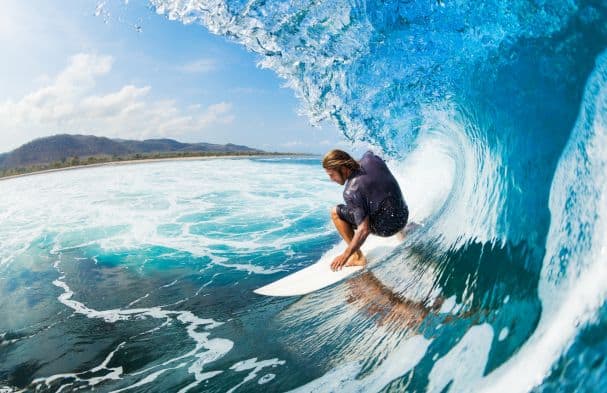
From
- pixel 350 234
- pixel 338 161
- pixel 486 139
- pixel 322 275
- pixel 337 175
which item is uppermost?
pixel 486 139

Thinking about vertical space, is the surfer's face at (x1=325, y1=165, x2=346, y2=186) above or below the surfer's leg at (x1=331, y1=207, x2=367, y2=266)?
above

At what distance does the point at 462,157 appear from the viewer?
16.5 feet

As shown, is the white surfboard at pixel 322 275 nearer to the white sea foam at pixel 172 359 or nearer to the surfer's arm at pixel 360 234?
the surfer's arm at pixel 360 234

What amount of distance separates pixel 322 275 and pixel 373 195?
3.97 feet

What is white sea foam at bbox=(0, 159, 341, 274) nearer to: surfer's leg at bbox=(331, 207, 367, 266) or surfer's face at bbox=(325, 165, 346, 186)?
surfer's leg at bbox=(331, 207, 367, 266)

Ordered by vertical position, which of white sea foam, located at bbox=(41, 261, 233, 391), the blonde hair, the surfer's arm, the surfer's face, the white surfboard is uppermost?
the blonde hair

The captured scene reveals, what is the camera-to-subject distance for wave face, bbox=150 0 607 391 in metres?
1.52

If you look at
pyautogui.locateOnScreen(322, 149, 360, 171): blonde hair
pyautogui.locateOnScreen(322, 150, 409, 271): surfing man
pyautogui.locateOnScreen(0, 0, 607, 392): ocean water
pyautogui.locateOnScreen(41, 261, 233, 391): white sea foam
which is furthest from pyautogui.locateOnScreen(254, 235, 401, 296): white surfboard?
pyautogui.locateOnScreen(322, 149, 360, 171): blonde hair

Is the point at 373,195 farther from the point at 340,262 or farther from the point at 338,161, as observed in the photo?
the point at 340,262

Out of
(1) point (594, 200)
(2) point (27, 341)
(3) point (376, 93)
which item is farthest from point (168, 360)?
(3) point (376, 93)

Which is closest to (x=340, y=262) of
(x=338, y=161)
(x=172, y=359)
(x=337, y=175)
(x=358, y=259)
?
(x=358, y=259)

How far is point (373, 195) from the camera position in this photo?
327 centimetres

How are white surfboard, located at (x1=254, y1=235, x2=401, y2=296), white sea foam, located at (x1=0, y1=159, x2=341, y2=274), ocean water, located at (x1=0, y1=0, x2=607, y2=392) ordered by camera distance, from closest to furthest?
ocean water, located at (x1=0, y1=0, x2=607, y2=392), white surfboard, located at (x1=254, y1=235, x2=401, y2=296), white sea foam, located at (x1=0, y1=159, x2=341, y2=274)

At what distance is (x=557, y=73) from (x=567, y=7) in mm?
353
